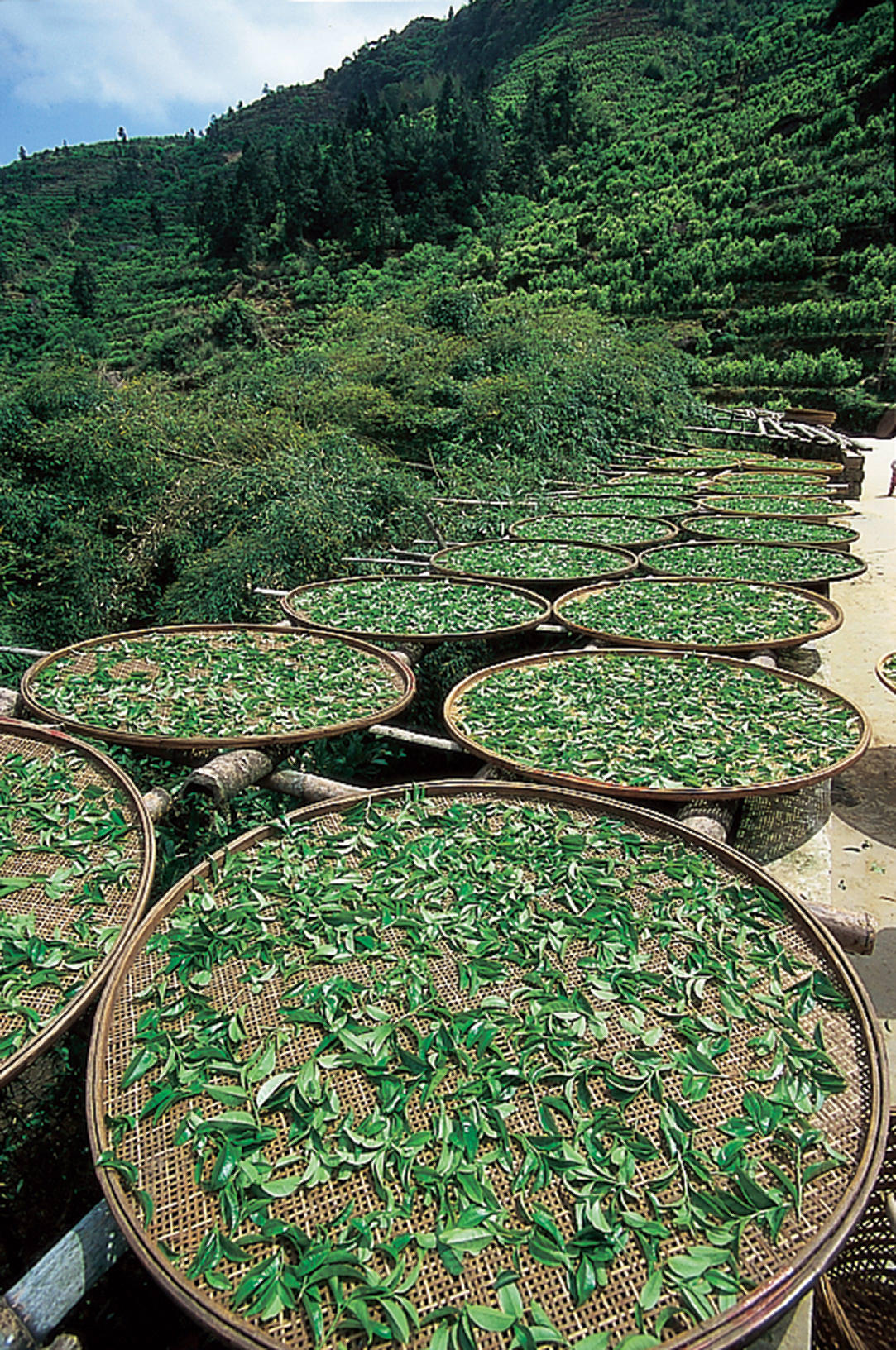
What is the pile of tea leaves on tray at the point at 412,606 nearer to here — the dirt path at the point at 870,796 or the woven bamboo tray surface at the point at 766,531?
the dirt path at the point at 870,796

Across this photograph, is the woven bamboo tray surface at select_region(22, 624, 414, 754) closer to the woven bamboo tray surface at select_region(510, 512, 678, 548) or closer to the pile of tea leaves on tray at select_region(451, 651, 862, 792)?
the pile of tea leaves on tray at select_region(451, 651, 862, 792)

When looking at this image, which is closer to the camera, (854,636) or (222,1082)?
(222,1082)

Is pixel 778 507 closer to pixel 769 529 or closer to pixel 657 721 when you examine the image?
pixel 769 529

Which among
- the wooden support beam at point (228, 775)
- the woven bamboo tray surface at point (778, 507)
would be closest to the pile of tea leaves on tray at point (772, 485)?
the woven bamboo tray surface at point (778, 507)

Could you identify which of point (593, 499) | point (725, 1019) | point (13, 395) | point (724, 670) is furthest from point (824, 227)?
point (725, 1019)

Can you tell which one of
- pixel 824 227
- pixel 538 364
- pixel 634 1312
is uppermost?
pixel 824 227

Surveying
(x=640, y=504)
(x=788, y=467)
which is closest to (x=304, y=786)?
(x=640, y=504)

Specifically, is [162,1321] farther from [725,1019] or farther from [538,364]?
[538,364]
